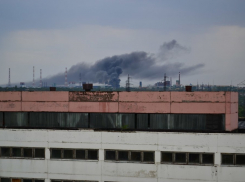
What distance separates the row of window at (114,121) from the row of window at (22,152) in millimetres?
1917

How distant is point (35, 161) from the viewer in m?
25.2

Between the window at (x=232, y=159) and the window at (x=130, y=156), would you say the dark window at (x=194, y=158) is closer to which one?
the window at (x=232, y=159)

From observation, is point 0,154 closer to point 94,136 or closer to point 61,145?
point 61,145

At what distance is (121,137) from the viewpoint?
23938 mm

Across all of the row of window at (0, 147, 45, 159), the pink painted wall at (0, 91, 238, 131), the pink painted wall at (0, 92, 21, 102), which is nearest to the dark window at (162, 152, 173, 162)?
the pink painted wall at (0, 91, 238, 131)

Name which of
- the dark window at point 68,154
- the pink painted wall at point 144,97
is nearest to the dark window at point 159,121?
the pink painted wall at point 144,97

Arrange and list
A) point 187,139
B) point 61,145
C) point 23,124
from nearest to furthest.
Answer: point 187,139, point 61,145, point 23,124

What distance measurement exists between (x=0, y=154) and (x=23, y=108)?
3824mm

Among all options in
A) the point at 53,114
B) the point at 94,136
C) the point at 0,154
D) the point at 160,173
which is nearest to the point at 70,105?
the point at 53,114

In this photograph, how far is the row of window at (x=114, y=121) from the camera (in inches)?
958

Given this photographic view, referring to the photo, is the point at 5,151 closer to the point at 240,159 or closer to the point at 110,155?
the point at 110,155

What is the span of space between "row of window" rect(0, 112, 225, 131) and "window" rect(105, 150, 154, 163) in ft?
6.49

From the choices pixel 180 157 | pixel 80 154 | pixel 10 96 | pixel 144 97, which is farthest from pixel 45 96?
pixel 180 157

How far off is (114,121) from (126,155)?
275 centimetres
